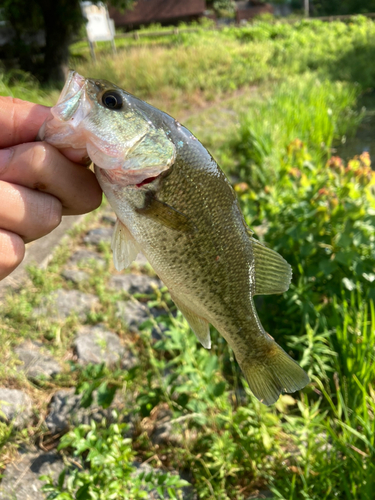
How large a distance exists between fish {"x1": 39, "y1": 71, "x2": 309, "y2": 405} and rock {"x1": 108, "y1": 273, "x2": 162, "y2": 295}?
1831 millimetres

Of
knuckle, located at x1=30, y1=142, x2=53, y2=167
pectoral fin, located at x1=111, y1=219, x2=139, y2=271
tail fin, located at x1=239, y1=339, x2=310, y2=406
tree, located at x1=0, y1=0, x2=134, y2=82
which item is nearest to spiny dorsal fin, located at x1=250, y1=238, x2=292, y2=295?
tail fin, located at x1=239, y1=339, x2=310, y2=406

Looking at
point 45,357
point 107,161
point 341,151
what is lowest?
point 341,151

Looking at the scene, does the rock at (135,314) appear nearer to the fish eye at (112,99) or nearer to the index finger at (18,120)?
the index finger at (18,120)

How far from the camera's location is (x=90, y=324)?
2943mm

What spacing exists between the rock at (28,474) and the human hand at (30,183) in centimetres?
124

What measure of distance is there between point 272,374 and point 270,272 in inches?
15.9

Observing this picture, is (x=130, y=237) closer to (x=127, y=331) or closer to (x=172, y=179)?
(x=172, y=179)

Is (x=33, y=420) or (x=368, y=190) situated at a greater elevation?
(x=368, y=190)

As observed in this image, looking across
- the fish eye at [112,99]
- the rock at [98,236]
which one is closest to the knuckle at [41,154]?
the fish eye at [112,99]

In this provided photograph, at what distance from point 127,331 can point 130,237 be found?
1.65 meters

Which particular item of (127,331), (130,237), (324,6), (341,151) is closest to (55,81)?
(341,151)

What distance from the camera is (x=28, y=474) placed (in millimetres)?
1992

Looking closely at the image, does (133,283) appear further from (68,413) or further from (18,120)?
(18,120)

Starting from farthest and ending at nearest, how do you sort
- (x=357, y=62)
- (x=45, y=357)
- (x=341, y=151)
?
1. (x=357, y=62)
2. (x=341, y=151)
3. (x=45, y=357)
